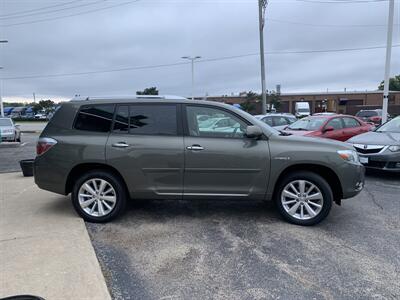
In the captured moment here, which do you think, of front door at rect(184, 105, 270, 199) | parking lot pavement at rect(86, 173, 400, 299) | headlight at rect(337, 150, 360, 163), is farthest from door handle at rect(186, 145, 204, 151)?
headlight at rect(337, 150, 360, 163)

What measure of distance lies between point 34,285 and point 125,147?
86.8 inches

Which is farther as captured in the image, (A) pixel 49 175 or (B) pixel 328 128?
(B) pixel 328 128

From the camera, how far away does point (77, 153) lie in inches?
196

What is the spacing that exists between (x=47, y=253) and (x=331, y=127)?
909 centimetres

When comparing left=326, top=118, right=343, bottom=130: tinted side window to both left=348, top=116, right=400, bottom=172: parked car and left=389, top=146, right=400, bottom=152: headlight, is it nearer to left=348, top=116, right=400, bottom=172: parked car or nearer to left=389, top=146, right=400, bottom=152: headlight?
left=348, top=116, right=400, bottom=172: parked car

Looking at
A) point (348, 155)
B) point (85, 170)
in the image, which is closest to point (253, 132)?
point (348, 155)

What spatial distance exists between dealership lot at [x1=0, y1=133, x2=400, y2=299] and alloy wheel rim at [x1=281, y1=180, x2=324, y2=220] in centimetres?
21

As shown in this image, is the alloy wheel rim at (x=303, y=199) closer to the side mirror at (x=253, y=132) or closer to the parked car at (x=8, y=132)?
the side mirror at (x=253, y=132)

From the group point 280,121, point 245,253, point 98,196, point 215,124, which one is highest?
point 215,124

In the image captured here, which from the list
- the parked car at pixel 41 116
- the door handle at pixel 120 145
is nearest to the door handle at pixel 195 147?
the door handle at pixel 120 145

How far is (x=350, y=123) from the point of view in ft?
38.7

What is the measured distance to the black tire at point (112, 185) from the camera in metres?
5.03

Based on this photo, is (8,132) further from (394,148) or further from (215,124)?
(394,148)

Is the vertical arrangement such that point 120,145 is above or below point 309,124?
above
